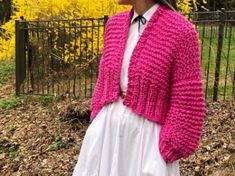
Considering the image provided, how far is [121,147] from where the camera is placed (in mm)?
2361

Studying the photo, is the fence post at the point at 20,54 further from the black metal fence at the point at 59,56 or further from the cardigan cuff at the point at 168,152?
the cardigan cuff at the point at 168,152

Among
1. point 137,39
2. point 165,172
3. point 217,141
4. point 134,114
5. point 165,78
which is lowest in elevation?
point 217,141

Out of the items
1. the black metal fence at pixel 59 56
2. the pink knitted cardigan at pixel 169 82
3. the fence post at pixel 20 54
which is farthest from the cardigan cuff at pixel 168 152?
the fence post at pixel 20 54

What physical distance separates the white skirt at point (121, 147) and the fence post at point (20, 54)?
5753 millimetres

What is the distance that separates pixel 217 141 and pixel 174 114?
124 inches

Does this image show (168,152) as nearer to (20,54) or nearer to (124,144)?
(124,144)

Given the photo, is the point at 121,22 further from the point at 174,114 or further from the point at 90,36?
the point at 90,36

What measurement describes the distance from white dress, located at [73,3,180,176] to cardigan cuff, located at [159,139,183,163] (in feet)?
0.10

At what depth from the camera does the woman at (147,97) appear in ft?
7.22

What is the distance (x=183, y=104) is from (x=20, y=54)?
6.32m

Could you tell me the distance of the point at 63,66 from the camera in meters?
8.09

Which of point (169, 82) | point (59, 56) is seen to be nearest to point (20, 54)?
point (59, 56)

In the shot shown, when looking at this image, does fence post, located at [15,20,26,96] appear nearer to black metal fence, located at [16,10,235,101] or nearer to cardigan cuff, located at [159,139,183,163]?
black metal fence, located at [16,10,235,101]

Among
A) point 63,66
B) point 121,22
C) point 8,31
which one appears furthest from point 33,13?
point 121,22
